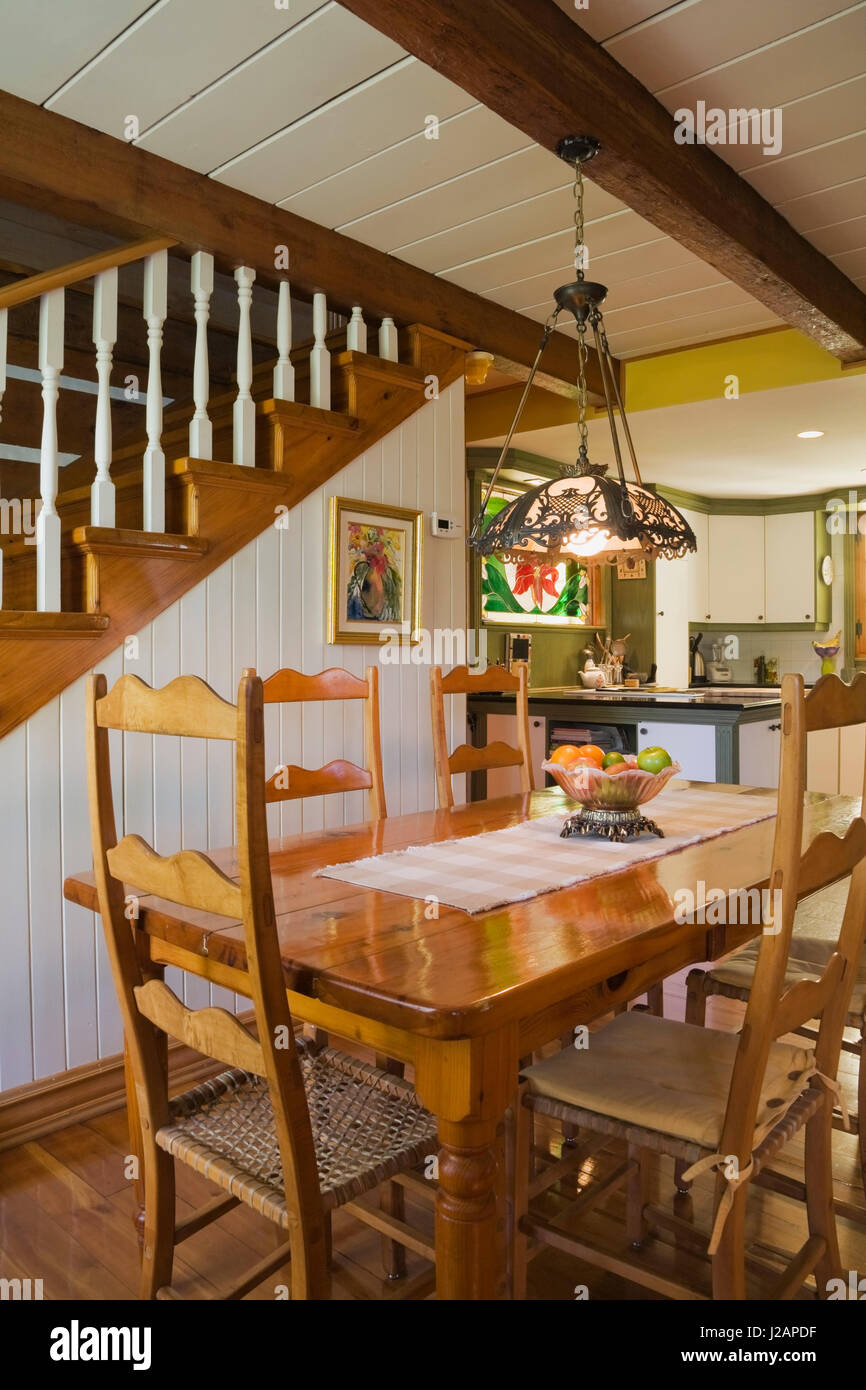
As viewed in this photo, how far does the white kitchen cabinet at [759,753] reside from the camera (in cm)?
415

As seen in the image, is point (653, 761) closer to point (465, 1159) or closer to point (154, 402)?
point (465, 1159)

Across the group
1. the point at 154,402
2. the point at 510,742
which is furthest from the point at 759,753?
the point at 154,402

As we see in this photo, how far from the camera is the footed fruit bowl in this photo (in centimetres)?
201

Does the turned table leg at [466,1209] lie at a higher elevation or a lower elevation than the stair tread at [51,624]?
lower

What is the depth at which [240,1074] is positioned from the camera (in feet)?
Result: 5.25

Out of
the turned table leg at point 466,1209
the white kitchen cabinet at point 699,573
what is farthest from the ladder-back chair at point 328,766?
the white kitchen cabinet at point 699,573

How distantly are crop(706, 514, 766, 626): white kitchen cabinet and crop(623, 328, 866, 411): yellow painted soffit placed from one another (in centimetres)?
307

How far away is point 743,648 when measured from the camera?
751 cm

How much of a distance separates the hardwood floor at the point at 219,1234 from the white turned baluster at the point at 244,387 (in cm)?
191

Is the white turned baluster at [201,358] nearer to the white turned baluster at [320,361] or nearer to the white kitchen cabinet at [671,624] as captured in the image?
the white turned baluster at [320,361]

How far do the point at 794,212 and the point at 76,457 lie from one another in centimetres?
256

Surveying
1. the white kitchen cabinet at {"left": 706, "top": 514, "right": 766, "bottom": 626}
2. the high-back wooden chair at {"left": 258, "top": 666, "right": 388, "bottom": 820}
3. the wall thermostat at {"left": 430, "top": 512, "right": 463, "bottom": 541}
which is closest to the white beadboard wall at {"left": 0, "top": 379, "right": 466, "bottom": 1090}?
the wall thermostat at {"left": 430, "top": 512, "right": 463, "bottom": 541}

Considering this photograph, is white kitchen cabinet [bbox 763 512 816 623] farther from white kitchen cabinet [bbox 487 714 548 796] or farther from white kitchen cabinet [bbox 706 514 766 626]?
white kitchen cabinet [bbox 487 714 548 796]
